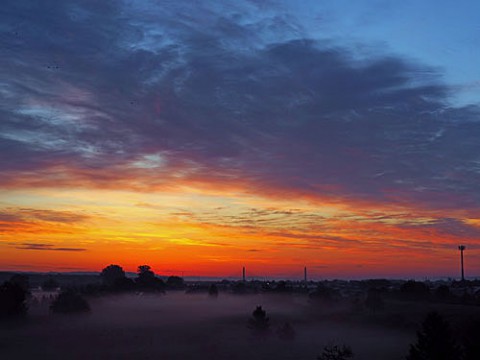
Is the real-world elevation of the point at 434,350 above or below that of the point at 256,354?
above

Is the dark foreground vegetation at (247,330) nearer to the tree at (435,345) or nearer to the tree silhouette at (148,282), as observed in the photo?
the tree at (435,345)

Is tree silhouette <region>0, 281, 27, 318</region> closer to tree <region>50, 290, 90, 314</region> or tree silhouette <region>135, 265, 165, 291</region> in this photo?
tree <region>50, 290, 90, 314</region>

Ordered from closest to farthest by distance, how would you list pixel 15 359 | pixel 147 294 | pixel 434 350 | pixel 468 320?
1. pixel 434 350
2. pixel 15 359
3. pixel 468 320
4. pixel 147 294

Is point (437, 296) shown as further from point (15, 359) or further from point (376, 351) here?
point (15, 359)

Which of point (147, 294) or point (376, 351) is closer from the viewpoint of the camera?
point (376, 351)

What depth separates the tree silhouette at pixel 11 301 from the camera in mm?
85375

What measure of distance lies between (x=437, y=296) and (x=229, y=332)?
52.0m

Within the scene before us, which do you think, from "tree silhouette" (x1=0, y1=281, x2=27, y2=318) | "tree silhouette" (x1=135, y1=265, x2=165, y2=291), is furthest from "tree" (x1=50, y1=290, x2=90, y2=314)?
"tree silhouette" (x1=135, y1=265, x2=165, y2=291)

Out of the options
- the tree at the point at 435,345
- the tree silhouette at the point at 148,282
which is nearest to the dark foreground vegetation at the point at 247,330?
the tree at the point at 435,345

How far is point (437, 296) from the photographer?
371ft

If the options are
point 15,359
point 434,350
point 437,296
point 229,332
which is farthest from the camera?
point 437,296

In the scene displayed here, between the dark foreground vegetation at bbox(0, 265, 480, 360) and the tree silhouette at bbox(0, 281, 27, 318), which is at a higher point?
the tree silhouette at bbox(0, 281, 27, 318)

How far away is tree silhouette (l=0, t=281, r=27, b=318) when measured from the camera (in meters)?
85.4

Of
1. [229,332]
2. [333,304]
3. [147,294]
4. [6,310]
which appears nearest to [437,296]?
[333,304]
